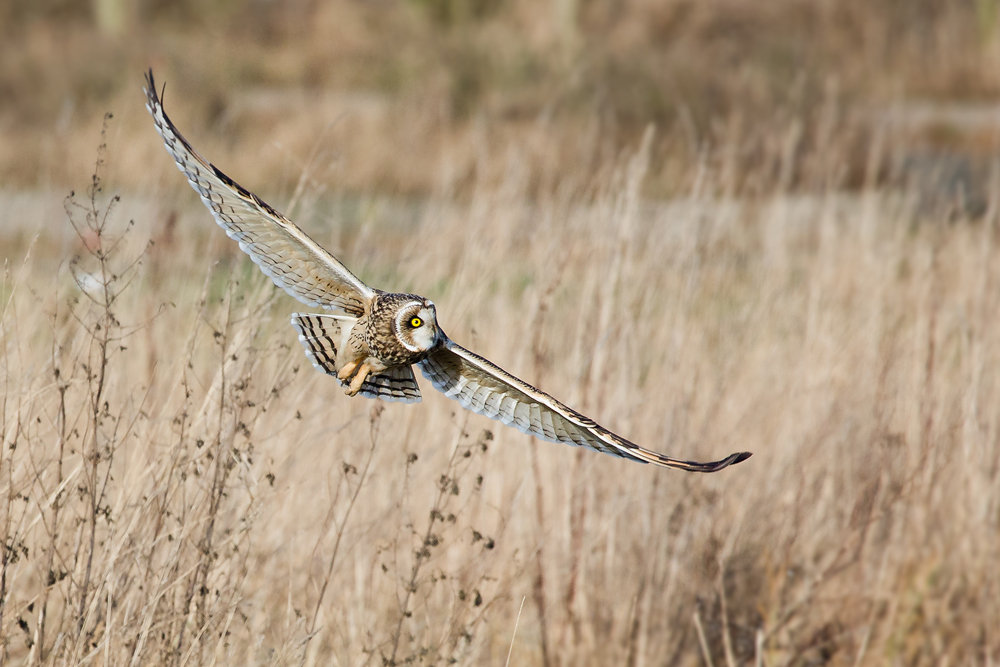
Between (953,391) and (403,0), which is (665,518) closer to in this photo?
(953,391)

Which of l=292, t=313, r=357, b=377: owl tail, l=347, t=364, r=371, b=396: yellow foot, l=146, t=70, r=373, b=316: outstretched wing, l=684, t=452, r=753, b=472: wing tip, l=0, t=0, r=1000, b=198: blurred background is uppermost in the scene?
l=0, t=0, r=1000, b=198: blurred background

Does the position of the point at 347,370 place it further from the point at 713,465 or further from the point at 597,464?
the point at 597,464

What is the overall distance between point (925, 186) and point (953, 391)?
282 inches

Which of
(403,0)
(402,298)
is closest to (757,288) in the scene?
(402,298)

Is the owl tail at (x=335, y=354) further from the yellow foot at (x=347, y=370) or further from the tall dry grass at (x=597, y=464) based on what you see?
the tall dry grass at (x=597, y=464)

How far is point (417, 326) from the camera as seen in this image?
6.04 feet

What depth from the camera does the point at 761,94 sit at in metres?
13.5

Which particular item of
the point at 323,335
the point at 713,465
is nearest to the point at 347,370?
the point at 323,335

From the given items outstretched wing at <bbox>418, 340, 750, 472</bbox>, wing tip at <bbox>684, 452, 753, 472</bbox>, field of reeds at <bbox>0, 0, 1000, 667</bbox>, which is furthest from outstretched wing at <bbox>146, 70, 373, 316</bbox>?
wing tip at <bbox>684, 452, 753, 472</bbox>

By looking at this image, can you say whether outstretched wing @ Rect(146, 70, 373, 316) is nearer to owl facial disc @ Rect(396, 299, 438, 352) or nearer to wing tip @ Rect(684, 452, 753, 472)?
owl facial disc @ Rect(396, 299, 438, 352)

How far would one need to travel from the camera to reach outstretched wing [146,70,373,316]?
1960mm

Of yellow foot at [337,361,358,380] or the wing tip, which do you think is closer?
the wing tip

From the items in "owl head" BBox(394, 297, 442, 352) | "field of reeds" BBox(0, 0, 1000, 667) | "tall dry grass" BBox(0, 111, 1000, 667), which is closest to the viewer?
"owl head" BBox(394, 297, 442, 352)

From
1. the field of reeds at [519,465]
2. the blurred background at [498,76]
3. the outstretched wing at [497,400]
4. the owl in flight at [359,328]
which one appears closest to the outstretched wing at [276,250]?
the owl in flight at [359,328]
